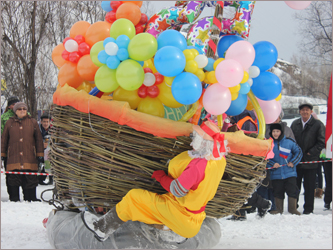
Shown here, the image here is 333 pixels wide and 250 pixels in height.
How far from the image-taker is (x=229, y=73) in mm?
2131

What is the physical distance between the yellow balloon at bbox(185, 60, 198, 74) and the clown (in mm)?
362

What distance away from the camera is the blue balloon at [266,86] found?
7.92ft

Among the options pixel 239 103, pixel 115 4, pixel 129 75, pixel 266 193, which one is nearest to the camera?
pixel 129 75

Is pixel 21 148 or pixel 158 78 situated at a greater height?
pixel 158 78

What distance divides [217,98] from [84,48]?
3.82 ft

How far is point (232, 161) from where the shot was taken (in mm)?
2436

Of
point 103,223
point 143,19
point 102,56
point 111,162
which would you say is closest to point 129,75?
point 102,56

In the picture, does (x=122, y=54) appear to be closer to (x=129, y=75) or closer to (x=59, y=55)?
(x=129, y=75)

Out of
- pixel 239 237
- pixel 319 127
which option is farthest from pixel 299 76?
pixel 239 237

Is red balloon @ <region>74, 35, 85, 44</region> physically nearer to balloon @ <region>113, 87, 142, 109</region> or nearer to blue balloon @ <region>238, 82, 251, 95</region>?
balloon @ <region>113, 87, 142, 109</region>

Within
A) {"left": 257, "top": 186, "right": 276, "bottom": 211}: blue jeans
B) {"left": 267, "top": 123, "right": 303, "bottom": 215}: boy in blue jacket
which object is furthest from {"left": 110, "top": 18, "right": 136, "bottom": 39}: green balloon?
{"left": 257, "top": 186, "right": 276, "bottom": 211}: blue jeans

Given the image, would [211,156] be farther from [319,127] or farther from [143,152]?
[319,127]

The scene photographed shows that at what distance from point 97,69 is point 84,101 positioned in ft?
1.10

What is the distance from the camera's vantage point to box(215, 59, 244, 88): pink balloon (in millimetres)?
2133
